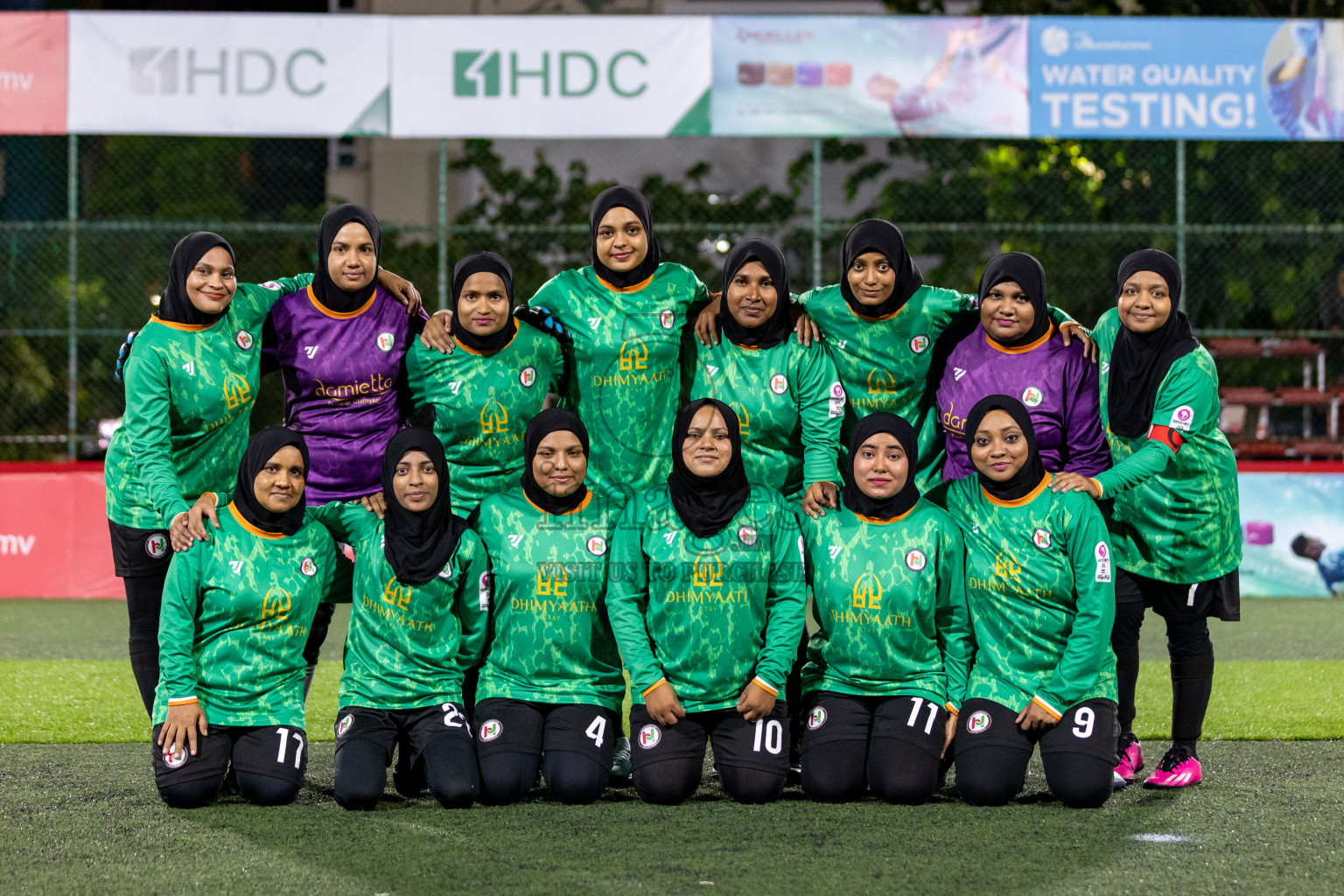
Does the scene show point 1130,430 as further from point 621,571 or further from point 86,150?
point 86,150

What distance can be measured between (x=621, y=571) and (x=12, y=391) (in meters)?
9.60

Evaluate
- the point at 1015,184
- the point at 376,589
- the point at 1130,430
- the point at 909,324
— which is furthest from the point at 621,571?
the point at 1015,184

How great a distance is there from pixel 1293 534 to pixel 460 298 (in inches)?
304

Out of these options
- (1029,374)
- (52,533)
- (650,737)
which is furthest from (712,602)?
(52,533)

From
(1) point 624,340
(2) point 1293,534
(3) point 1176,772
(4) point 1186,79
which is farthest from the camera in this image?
(4) point 1186,79

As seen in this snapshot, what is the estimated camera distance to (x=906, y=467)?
4.27 meters

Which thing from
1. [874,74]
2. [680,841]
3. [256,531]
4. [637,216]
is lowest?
[680,841]

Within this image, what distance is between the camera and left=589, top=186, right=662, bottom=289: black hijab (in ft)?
15.6

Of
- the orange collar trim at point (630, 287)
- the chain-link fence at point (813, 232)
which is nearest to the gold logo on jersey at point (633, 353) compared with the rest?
the orange collar trim at point (630, 287)

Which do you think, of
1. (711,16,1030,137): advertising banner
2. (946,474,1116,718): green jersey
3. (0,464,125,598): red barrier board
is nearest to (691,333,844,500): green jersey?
(946,474,1116,718): green jersey

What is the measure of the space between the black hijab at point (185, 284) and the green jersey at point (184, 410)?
0.03 meters

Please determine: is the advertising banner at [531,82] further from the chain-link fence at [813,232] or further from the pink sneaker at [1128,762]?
the pink sneaker at [1128,762]

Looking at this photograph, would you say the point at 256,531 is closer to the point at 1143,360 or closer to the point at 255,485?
the point at 255,485

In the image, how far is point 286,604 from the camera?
14.0 ft
